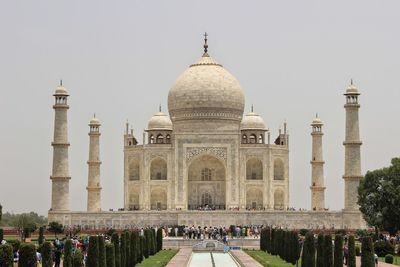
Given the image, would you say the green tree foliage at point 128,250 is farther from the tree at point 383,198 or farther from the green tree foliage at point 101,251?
the tree at point 383,198

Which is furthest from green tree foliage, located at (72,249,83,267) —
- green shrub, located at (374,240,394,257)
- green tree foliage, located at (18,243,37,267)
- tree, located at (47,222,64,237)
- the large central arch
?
the large central arch

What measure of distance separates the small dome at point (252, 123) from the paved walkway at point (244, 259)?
17159 millimetres

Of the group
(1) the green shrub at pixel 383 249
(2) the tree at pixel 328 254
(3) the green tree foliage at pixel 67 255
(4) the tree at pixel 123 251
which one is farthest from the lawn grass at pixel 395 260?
(3) the green tree foliage at pixel 67 255

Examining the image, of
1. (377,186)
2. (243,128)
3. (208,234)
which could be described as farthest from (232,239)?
(243,128)

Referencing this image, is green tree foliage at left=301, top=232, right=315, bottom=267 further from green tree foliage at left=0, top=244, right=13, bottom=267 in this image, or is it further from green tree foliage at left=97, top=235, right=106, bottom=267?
green tree foliage at left=0, top=244, right=13, bottom=267

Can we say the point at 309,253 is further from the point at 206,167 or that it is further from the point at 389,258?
the point at 206,167

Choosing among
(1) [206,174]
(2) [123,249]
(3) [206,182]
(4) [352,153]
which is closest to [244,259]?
(2) [123,249]

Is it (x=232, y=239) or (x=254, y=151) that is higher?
(x=254, y=151)

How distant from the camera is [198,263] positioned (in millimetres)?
25516

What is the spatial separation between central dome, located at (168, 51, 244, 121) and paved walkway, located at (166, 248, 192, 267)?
1616cm

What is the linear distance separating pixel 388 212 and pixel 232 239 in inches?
233

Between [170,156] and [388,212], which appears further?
[170,156]

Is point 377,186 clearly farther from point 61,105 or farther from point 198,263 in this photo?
point 61,105

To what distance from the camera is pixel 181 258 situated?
27172mm
